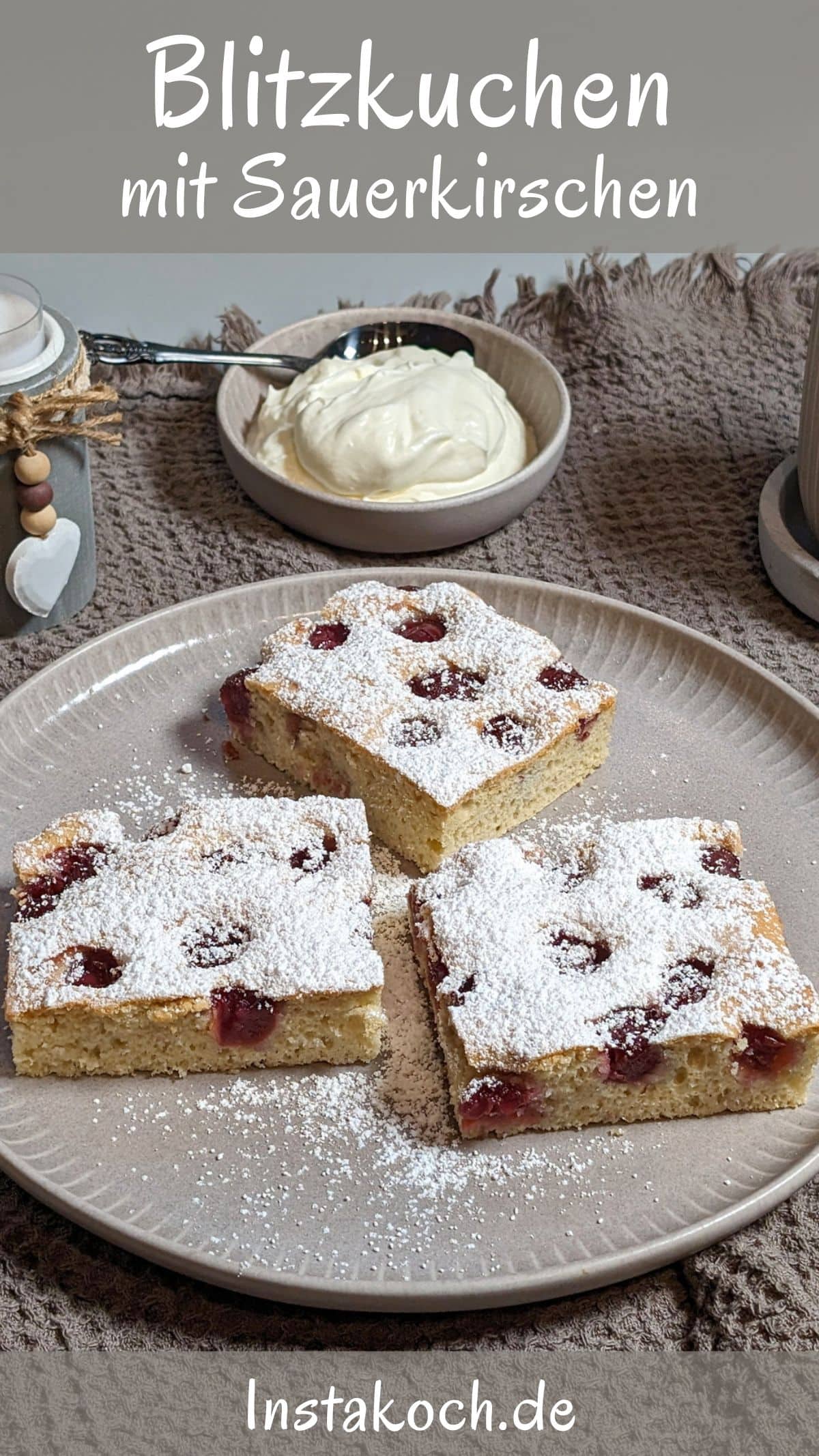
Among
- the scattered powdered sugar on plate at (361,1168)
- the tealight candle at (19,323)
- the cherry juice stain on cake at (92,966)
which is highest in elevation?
the tealight candle at (19,323)

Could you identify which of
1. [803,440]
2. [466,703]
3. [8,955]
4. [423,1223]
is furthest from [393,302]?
[423,1223]

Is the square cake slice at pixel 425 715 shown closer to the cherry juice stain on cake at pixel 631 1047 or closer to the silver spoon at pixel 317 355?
the cherry juice stain on cake at pixel 631 1047

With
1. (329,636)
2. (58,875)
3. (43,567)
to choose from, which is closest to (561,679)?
(329,636)

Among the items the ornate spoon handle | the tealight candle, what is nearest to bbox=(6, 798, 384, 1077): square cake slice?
the tealight candle

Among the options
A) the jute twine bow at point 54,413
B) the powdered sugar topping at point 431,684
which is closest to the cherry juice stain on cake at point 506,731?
the powdered sugar topping at point 431,684

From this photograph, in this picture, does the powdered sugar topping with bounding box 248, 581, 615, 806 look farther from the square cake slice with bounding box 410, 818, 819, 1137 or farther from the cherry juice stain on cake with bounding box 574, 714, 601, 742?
the square cake slice with bounding box 410, 818, 819, 1137

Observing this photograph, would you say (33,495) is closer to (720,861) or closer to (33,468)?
(33,468)
